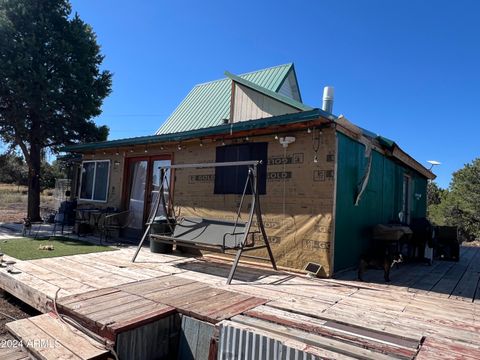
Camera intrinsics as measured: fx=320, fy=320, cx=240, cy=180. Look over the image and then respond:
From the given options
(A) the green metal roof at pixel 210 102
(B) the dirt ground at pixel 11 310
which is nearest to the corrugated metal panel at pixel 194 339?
(B) the dirt ground at pixel 11 310

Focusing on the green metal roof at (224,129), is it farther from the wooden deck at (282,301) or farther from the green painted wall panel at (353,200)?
the wooden deck at (282,301)

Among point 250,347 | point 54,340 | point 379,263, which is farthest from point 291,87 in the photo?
point 54,340

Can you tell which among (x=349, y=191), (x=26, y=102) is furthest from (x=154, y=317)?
(x=26, y=102)

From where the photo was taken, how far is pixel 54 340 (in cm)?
253

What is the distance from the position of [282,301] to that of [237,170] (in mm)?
2965

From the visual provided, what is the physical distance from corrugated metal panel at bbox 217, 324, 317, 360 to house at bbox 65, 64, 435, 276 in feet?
8.21

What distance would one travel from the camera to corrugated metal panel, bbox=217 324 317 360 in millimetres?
2186

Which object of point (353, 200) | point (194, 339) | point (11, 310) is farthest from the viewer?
point (353, 200)

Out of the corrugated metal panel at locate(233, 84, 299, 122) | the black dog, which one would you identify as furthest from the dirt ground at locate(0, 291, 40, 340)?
the corrugated metal panel at locate(233, 84, 299, 122)

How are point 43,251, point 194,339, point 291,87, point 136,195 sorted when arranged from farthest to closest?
point 291,87, point 136,195, point 43,251, point 194,339

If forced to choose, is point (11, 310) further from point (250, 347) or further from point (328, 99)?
point (328, 99)

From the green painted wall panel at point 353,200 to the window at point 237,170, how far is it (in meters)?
1.29

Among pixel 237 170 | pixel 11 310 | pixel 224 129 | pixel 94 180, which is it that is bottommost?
pixel 11 310

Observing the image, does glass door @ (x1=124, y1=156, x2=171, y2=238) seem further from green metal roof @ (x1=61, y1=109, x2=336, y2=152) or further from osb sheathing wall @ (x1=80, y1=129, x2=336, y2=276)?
osb sheathing wall @ (x1=80, y1=129, x2=336, y2=276)
